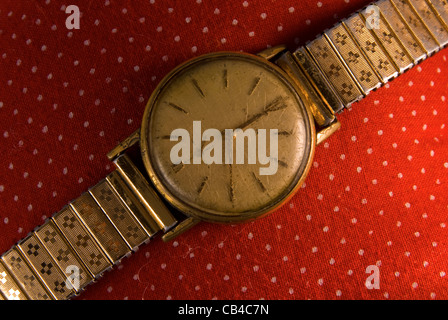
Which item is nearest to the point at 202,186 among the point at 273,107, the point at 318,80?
the point at 273,107

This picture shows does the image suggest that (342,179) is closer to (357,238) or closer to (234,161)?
(357,238)

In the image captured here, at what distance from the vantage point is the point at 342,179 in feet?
2.66

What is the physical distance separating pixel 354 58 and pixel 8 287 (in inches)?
30.3

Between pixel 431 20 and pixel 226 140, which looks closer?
pixel 226 140

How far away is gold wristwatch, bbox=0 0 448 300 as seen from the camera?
70 centimetres

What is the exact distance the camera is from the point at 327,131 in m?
0.75

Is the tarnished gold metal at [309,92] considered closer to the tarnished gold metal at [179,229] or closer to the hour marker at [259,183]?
the hour marker at [259,183]

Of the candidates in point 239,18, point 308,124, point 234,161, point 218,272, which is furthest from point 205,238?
point 239,18

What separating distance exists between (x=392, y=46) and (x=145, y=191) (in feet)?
1.76

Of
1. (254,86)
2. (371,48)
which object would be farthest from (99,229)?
(371,48)

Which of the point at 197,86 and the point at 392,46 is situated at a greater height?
the point at 197,86

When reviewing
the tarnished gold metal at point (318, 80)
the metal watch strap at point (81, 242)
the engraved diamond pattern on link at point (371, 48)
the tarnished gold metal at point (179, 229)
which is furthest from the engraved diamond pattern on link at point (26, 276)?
the engraved diamond pattern on link at point (371, 48)

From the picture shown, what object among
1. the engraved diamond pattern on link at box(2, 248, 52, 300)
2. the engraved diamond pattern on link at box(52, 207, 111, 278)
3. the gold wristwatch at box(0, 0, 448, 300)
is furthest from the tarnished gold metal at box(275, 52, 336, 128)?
the engraved diamond pattern on link at box(2, 248, 52, 300)

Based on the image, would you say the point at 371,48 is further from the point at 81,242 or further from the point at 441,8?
the point at 81,242
